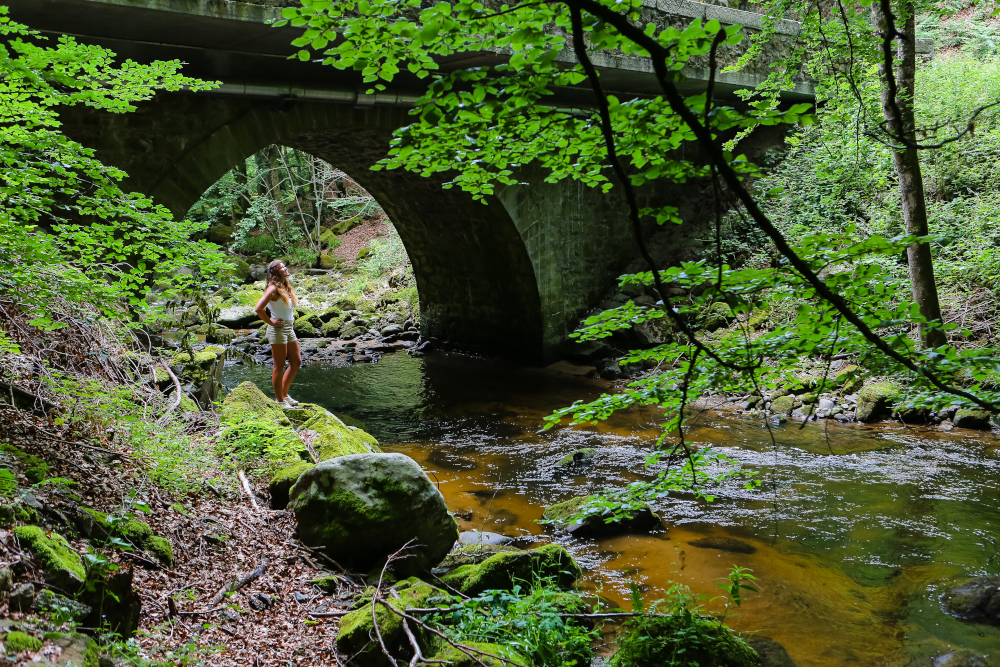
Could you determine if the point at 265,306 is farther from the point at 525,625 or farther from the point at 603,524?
the point at 525,625

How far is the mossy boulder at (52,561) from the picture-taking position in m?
2.18

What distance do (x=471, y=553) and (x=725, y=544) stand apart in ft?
5.37

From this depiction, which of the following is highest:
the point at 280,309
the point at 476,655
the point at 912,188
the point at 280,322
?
the point at 912,188

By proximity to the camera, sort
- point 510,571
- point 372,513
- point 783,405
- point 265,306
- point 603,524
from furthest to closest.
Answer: point 783,405 → point 265,306 → point 603,524 → point 372,513 → point 510,571

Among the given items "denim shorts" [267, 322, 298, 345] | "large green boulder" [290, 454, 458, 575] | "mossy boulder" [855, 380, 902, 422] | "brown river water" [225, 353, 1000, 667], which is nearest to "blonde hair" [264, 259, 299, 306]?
"denim shorts" [267, 322, 298, 345]

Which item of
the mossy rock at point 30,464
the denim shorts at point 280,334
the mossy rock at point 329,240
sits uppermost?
the mossy rock at point 329,240

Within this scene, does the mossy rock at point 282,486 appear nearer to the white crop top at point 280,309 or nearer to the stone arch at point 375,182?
the white crop top at point 280,309

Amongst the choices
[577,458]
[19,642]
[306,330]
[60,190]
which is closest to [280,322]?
[60,190]

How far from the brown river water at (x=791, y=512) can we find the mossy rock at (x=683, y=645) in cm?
59

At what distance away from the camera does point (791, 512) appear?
4699mm

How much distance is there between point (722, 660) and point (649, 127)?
81.5 inches

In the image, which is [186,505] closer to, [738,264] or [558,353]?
[558,353]

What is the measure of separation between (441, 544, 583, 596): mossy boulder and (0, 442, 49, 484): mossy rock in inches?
74.9

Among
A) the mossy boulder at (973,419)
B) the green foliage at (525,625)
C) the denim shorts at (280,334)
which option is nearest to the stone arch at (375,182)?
the denim shorts at (280,334)
